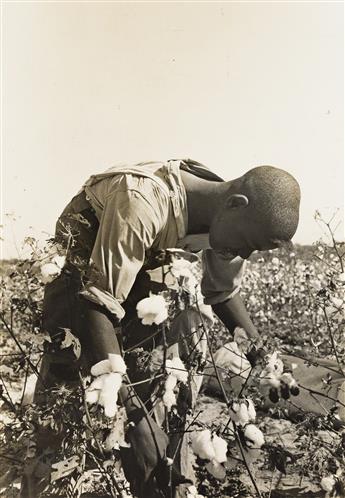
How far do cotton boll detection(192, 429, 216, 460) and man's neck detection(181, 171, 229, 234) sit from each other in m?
0.68

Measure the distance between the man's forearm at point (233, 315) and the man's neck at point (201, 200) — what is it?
1.31ft

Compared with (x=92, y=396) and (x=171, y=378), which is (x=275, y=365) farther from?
(x=92, y=396)

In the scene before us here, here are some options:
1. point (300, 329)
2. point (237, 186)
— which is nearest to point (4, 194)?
point (237, 186)

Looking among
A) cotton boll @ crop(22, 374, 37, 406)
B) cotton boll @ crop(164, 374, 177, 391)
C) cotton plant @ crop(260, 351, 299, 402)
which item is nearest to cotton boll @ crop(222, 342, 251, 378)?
cotton plant @ crop(260, 351, 299, 402)

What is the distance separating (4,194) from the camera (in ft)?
6.20

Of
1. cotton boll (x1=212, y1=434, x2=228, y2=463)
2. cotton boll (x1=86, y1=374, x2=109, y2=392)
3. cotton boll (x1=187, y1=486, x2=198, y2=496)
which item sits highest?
cotton boll (x1=86, y1=374, x2=109, y2=392)

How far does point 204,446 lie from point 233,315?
32.3 inches

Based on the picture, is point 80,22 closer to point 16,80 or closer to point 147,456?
point 16,80

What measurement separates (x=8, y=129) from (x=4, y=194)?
0.80ft

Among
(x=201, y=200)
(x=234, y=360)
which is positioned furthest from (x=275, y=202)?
(x=234, y=360)

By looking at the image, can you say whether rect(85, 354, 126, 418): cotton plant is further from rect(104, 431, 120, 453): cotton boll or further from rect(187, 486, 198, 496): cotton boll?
rect(187, 486, 198, 496): cotton boll

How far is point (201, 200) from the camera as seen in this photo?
1785 mm

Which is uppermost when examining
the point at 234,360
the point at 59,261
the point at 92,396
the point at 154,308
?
the point at 59,261

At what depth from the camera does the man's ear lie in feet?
5.38
